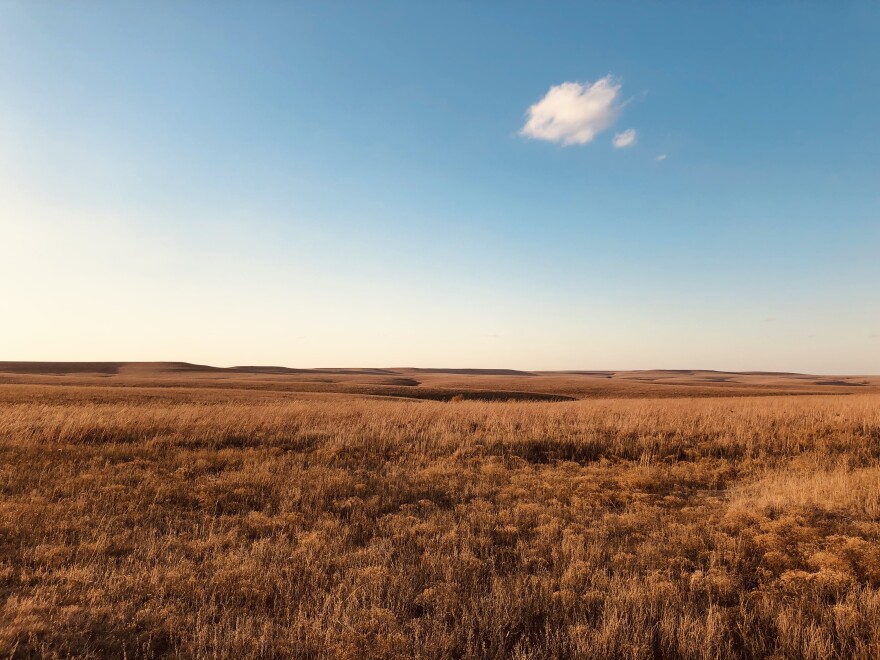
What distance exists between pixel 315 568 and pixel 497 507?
12.3ft

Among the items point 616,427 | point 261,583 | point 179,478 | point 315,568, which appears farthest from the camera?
point 616,427

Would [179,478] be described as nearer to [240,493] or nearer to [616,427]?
[240,493]

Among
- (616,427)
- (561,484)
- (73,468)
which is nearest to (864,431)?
(616,427)

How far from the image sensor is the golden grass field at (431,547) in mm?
4613

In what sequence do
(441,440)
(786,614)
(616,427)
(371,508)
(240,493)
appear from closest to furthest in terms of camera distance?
(786,614) → (371,508) → (240,493) → (441,440) → (616,427)

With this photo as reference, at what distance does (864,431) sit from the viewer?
1516 cm

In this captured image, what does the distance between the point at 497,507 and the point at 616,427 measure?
8.70 meters

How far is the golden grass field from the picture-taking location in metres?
4.61

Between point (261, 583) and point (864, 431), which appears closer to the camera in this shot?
point (261, 583)

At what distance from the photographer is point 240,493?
30.1ft

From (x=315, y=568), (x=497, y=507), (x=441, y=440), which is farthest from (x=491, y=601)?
(x=441, y=440)

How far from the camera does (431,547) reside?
683 centimetres

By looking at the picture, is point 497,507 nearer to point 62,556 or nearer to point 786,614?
point 786,614

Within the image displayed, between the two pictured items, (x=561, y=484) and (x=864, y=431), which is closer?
(x=561, y=484)
